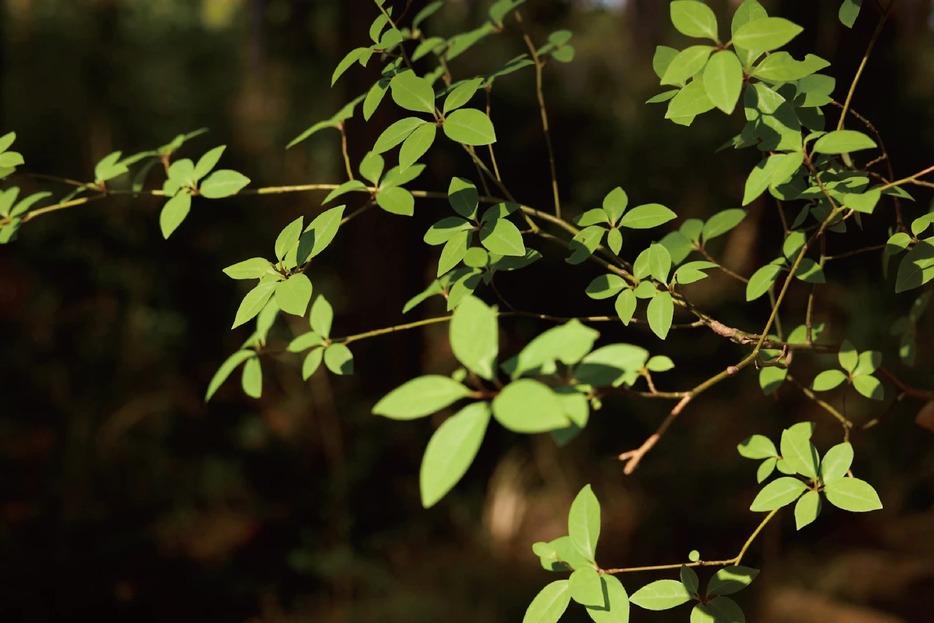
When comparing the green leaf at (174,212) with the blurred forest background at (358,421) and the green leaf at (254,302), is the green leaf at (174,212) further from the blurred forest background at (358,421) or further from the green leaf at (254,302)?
the blurred forest background at (358,421)

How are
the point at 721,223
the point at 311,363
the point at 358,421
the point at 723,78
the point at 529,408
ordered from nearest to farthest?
the point at 529,408, the point at 723,78, the point at 311,363, the point at 721,223, the point at 358,421

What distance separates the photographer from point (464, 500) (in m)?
2.52

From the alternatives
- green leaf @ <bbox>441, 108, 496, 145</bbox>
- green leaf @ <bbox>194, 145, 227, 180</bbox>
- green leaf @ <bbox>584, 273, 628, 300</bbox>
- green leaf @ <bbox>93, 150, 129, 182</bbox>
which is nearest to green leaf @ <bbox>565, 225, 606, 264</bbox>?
green leaf @ <bbox>584, 273, 628, 300</bbox>

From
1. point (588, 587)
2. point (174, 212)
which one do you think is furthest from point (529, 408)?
point (174, 212)

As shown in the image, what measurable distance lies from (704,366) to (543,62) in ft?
7.21

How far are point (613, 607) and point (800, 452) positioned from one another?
0.21m

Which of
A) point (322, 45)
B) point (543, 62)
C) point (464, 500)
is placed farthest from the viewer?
point (322, 45)

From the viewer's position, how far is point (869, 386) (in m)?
0.74

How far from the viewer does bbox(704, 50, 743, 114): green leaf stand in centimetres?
51

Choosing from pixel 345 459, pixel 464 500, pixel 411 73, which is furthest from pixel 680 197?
pixel 411 73

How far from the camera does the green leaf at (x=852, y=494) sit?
1.91 ft

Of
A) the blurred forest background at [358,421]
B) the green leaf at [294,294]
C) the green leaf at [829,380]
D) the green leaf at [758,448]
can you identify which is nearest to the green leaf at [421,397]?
the green leaf at [294,294]

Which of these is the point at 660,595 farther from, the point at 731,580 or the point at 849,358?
the point at 849,358

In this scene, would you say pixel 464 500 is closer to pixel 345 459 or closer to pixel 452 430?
pixel 345 459
